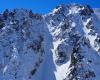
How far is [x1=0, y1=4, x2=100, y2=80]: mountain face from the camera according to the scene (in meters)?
82.6

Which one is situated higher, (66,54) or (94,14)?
(94,14)

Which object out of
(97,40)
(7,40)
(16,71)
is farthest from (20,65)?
(97,40)

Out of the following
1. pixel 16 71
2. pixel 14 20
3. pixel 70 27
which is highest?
pixel 14 20

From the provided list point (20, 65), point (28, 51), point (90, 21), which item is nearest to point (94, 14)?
point (90, 21)

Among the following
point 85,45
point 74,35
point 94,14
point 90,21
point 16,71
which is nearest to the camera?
point 16,71

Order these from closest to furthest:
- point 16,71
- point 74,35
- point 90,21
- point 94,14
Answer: point 16,71 < point 74,35 < point 90,21 < point 94,14

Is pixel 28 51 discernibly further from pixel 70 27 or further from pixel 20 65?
pixel 70 27

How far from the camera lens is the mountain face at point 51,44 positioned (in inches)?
3250

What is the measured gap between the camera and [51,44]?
322 ft

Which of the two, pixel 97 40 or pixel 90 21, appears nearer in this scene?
pixel 97 40

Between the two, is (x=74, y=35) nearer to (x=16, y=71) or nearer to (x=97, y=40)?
(x=97, y=40)

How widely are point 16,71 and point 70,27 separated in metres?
30.0

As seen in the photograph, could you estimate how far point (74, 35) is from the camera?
96.8 meters

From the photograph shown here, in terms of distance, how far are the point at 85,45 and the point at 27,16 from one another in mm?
29568
